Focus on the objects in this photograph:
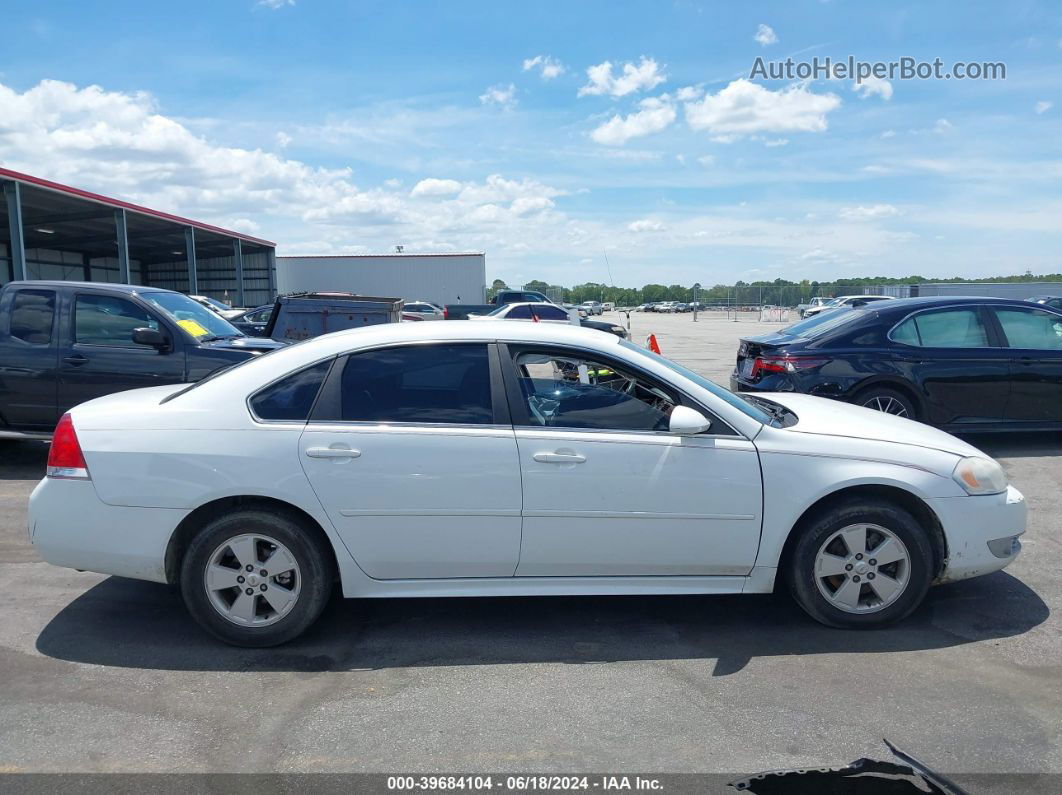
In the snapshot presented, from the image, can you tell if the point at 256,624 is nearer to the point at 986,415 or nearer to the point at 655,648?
the point at 655,648

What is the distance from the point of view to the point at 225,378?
422 centimetres

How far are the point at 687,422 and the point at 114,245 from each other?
47070 millimetres

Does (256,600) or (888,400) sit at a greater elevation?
(888,400)

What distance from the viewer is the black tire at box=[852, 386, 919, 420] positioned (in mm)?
8086

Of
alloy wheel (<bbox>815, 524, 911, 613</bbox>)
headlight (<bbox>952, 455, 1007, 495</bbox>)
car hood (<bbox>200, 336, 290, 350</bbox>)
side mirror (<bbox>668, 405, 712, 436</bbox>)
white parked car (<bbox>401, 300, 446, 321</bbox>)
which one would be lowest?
alloy wheel (<bbox>815, 524, 911, 613</bbox>)

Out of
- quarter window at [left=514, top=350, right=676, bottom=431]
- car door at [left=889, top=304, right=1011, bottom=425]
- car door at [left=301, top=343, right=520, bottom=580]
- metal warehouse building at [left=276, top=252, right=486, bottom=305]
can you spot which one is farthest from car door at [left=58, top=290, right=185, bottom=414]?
metal warehouse building at [left=276, top=252, right=486, bottom=305]

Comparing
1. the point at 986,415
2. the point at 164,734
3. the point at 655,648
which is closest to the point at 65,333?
the point at 164,734

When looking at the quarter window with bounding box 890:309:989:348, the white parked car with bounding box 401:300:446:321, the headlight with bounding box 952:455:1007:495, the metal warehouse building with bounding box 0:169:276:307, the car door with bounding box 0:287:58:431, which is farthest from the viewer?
the white parked car with bounding box 401:300:446:321

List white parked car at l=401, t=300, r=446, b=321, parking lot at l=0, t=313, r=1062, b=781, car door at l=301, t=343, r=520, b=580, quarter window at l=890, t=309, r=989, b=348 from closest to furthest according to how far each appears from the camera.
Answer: parking lot at l=0, t=313, r=1062, b=781, car door at l=301, t=343, r=520, b=580, quarter window at l=890, t=309, r=989, b=348, white parked car at l=401, t=300, r=446, b=321

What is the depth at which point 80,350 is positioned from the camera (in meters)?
7.89

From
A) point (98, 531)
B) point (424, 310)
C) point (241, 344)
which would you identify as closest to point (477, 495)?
point (98, 531)

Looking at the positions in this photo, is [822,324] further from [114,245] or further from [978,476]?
[114,245]

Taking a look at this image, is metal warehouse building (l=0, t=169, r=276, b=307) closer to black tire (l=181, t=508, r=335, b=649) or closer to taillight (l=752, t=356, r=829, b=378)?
taillight (l=752, t=356, r=829, b=378)

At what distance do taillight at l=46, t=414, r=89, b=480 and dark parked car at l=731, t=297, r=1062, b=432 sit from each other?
624 centimetres
